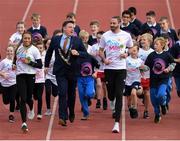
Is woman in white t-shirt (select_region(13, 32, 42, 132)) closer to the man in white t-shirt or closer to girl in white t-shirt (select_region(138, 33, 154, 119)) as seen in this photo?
the man in white t-shirt

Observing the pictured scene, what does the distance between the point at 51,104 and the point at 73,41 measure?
2936mm

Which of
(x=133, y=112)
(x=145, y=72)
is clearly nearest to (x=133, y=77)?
(x=145, y=72)

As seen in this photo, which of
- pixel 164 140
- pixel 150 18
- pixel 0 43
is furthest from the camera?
pixel 0 43

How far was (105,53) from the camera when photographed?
592 inches

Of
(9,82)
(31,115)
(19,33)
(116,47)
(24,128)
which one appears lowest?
(24,128)

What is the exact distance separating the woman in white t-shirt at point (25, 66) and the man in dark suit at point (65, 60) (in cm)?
29

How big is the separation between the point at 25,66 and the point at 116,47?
175 cm

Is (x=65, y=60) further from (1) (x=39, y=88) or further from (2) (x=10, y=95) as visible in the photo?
(2) (x=10, y=95)

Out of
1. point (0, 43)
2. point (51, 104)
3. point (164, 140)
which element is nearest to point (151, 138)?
point (164, 140)

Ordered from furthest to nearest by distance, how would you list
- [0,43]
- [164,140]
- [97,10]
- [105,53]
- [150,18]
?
[97,10], [0,43], [150,18], [105,53], [164,140]

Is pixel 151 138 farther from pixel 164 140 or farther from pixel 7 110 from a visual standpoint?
pixel 7 110

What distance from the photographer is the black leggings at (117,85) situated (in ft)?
47.7

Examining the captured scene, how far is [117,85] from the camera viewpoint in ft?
48.3

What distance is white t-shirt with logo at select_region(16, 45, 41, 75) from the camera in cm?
1484
